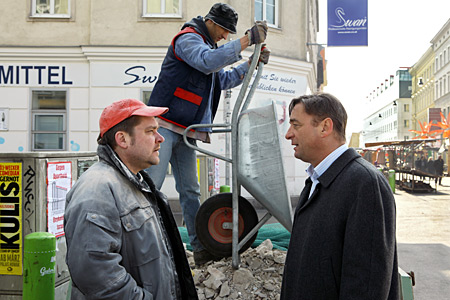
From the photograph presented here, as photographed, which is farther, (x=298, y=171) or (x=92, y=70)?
(x=298, y=171)

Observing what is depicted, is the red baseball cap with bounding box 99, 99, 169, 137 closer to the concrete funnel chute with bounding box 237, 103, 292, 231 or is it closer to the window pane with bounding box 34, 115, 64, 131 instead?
the concrete funnel chute with bounding box 237, 103, 292, 231

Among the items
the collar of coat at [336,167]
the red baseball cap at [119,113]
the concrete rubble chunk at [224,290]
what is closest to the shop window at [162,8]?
the concrete rubble chunk at [224,290]

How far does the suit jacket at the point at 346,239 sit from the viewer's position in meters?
1.77

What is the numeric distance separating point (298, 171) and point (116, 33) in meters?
6.69

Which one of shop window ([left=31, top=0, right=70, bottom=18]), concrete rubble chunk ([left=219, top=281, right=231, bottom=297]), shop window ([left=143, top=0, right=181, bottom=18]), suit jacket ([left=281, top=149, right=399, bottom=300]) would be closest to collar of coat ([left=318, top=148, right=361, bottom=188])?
suit jacket ([left=281, top=149, right=399, bottom=300])

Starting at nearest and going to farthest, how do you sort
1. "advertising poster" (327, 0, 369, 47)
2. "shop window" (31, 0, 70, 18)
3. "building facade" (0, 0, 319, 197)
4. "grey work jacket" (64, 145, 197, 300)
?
"grey work jacket" (64, 145, 197, 300) → "building facade" (0, 0, 319, 197) → "shop window" (31, 0, 70, 18) → "advertising poster" (327, 0, 369, 47)

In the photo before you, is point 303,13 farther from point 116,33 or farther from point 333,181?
point 333,181

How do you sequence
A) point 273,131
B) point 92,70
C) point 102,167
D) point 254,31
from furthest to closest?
1. point 92,70
2. point 273,131
3. point 254,31
4. point 102,167

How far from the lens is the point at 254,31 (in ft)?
11.3

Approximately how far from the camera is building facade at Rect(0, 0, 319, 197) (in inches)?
502

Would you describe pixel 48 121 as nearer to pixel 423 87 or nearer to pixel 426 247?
pixel 426 247

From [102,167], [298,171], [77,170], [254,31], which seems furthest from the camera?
[298,171]

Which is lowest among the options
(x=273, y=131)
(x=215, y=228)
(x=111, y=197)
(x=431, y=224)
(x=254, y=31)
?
→ (x=431, y=224)

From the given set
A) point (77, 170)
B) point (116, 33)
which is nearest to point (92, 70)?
point (116, 33)
